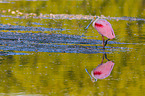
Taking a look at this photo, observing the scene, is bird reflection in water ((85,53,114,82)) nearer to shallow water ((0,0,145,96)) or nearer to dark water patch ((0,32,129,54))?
shallow water ((0,0,145,96))

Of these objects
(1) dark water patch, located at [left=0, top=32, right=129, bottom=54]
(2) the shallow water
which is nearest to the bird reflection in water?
(2) the shallow water

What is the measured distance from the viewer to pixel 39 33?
15656 mm

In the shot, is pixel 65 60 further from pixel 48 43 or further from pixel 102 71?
pixel 48 43

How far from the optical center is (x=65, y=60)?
35.1ft

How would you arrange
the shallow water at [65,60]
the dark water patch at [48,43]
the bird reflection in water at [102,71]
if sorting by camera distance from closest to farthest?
the shallow water at [65,60] < the bird reflection in water at [102,71] < the dark water patch at [48,43]

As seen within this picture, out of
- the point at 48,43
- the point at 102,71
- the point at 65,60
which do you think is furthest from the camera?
the point at 48,43

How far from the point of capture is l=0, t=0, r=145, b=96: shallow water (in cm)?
802

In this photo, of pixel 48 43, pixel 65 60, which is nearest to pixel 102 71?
pixel 65 60

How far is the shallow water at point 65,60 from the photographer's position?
26.3 ft

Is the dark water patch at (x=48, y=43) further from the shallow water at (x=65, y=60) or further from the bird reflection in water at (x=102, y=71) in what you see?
the bird reflection in water at (x=102, y=71)

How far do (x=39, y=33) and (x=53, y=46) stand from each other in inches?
117

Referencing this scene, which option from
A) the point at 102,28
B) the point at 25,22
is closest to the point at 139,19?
the point at 25,22

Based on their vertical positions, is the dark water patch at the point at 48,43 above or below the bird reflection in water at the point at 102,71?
below

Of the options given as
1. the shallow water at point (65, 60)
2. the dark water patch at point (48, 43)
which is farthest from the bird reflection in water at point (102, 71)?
the dark water patch at point (48, 43)
